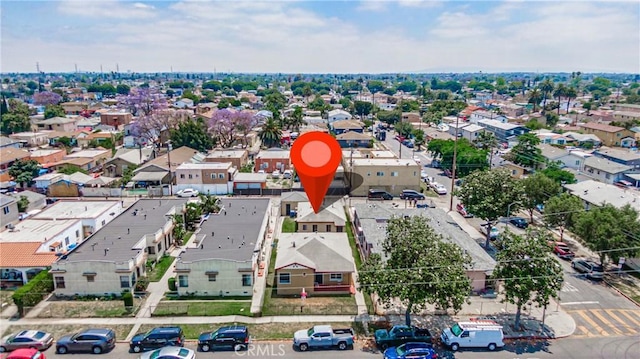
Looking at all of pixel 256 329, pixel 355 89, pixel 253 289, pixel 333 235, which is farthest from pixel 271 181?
pixel 355 89

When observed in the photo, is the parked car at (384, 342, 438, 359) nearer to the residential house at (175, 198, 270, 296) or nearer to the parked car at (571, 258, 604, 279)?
the residential house at (175, 198, 270, 296)

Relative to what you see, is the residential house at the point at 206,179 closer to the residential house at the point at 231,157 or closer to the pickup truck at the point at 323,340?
the residential house at the point at 231,157

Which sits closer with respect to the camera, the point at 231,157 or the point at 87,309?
the point at 87,309

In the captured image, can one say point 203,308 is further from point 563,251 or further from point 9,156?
point 9,156

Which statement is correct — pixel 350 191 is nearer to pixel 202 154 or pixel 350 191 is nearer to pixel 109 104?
pixel 202 154

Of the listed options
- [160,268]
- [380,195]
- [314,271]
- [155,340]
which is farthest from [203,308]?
[380,195]
